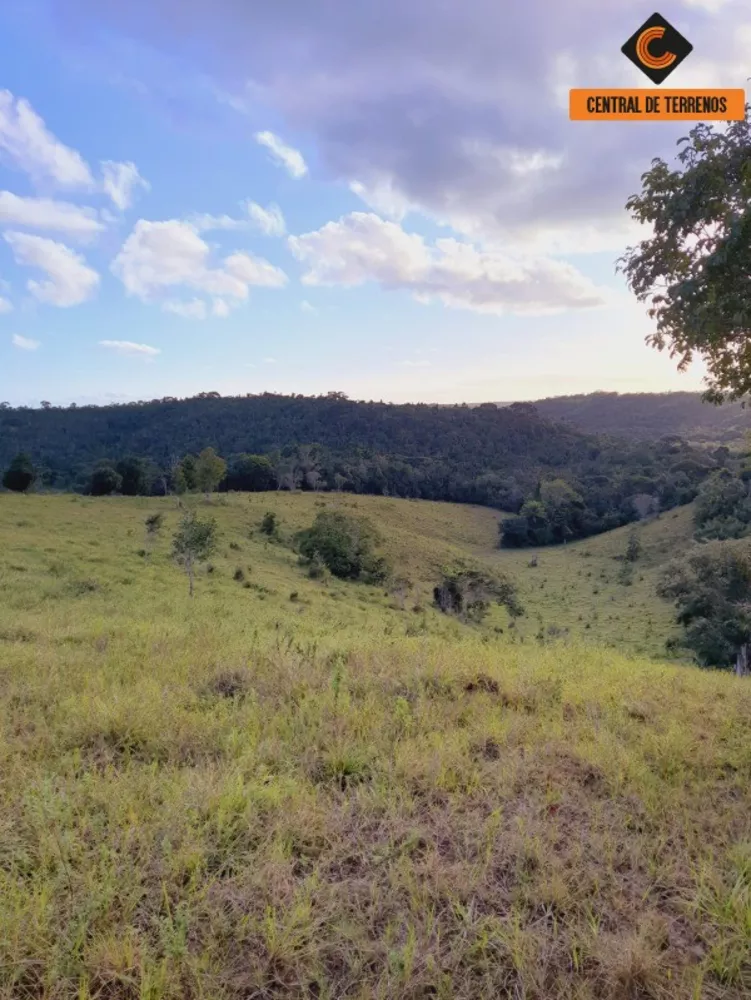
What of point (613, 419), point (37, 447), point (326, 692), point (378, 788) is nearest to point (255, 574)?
point (326, 692)

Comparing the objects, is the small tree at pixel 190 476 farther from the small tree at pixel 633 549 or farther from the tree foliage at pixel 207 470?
the small tree at pixel 633 549

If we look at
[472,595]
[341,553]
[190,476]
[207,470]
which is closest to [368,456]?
[190,476]

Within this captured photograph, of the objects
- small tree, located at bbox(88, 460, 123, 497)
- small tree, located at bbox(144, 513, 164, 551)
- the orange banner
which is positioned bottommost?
small tree, located at bbox(144, 513, 164, 551)

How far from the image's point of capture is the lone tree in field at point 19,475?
149 feet

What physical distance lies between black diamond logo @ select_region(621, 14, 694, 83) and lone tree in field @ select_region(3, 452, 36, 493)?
50.2 m

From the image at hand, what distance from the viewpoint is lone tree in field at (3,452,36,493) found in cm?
4544

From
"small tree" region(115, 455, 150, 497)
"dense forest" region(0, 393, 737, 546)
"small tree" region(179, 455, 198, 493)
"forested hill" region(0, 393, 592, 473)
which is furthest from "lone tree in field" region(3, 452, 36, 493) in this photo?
"forested hill" region(0, 393, 592, 473)

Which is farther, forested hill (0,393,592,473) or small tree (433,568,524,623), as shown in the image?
forested hill (0,393,592,473)

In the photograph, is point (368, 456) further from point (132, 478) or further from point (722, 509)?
point (722, 509)

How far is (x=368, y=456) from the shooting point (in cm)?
9494

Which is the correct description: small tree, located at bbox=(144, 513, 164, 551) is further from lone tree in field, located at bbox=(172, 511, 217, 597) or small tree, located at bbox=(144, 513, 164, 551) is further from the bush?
the bush

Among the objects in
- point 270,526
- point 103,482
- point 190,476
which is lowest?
point 270,526

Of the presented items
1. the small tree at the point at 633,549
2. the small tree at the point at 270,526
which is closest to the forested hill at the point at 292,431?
the small tree at the point at 633,549

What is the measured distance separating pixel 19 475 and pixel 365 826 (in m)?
51.1
